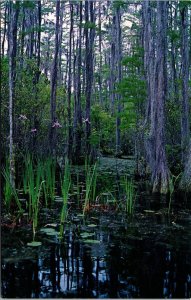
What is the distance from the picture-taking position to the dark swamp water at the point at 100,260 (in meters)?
3.02

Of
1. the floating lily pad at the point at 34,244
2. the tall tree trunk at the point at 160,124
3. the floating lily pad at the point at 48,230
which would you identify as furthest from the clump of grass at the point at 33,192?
the tall tree trunk at the point at 160,124

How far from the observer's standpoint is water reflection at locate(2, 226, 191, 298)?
2.98 meters

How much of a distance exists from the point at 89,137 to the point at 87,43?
4.13 metres

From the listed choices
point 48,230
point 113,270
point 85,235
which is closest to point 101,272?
point 113,270

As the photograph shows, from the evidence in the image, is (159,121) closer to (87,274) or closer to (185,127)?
(185,127)

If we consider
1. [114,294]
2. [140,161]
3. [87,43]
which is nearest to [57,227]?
[114,294]

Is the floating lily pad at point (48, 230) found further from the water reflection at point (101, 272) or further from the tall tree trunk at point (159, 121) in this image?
the tall tree trunk at point (159, 121)

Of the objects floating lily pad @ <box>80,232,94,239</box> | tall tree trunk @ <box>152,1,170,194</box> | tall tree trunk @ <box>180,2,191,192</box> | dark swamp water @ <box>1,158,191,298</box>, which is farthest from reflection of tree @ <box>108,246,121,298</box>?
tall tree trunk @ <box>180,2,191,192</box>

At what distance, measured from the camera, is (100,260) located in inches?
141

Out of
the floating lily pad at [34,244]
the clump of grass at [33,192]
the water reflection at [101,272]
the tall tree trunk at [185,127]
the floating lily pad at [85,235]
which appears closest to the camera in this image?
the water reflection at [101,272]

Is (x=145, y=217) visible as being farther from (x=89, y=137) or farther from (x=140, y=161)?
(x=89, y=137)

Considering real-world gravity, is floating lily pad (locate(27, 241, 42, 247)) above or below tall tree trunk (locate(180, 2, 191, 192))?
→ below

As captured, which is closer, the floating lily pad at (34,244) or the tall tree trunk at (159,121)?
the floating lily pad at (34,244)

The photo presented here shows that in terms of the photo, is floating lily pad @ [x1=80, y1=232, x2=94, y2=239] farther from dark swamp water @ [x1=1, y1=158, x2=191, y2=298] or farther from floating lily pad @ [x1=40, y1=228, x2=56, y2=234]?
A: floating lily pad @ [x1=40, y1=228, x2=56, y2=234]
